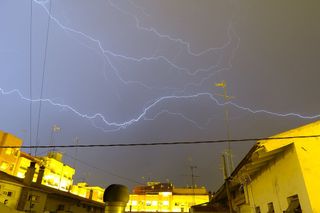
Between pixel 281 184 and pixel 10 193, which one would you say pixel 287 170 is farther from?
pixel 10 193

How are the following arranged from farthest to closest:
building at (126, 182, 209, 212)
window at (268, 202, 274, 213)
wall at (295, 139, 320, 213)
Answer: building at (126, 182, 209, 212)
window at (268, 202, 274, 213)
wall at (295, 139, 320, 213)

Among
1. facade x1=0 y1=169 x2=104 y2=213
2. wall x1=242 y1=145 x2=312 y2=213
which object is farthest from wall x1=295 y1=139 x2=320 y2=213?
facade x1=0 y1=169 x2=104 y2=213

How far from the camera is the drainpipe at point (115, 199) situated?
7918 mm

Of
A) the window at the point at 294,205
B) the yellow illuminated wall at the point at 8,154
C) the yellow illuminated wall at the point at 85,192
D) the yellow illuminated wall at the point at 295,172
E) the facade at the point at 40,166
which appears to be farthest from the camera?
the yellow illuminated wall at the point at 85,192

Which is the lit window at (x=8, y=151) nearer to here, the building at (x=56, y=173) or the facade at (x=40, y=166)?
the facade at (x=40, y=166)

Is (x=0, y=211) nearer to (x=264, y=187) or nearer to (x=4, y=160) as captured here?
(x=264, y=187)

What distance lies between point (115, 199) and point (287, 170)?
5.48 meters

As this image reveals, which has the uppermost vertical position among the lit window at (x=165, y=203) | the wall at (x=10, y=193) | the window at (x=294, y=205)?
the lit window at (x=165, y=203)

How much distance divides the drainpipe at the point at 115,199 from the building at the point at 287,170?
4486 mm

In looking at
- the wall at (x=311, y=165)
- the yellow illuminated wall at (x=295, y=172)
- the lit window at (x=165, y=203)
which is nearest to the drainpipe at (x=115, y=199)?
the yellow illuminated wall at (x=295, y=172)

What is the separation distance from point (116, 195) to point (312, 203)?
18.2 feet

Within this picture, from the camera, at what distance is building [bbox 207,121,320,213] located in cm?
700

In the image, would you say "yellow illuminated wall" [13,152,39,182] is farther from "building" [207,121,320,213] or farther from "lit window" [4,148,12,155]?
"building" [207,121,320,213]

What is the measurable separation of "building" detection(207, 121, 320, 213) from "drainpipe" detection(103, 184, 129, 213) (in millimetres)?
4486
